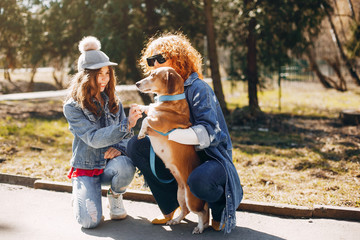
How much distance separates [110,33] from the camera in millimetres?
10797

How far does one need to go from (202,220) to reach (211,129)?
0.90 m

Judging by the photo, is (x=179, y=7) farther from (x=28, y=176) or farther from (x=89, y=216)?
(x=89, y=216)

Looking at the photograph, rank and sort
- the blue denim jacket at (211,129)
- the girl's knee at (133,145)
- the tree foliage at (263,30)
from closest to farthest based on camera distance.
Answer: the blue denim jacket at (211,129) → the girl's knee at (133,145) → the tree foliage at (263,30)

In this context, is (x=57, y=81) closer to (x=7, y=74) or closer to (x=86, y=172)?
(x=7, y=74)

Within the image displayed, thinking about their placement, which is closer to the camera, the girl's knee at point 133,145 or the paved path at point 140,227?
the paved path at point 140,227

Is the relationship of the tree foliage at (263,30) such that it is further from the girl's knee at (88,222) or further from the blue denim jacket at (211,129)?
the girl's knee at (88,222)

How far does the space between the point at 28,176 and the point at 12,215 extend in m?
1.27

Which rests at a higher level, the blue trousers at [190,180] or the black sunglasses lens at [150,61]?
the black sunglasses lens at [150,61]

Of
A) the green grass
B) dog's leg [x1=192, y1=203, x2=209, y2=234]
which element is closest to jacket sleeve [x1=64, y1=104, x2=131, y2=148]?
dog's leg [x1=192, y1=203, x2=209, y2=234]

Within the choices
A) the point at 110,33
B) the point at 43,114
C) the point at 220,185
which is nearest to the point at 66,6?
the point at 110,33

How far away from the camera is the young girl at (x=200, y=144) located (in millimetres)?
3398

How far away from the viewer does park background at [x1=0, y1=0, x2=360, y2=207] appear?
5.96 meters

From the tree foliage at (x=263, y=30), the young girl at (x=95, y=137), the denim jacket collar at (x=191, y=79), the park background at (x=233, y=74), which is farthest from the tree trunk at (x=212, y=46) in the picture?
the denim jacket collar at (x=191, y=79)

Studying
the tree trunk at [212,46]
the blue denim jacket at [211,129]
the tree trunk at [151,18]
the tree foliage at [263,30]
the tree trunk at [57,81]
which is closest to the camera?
the blue denim jacket at [211,129]
